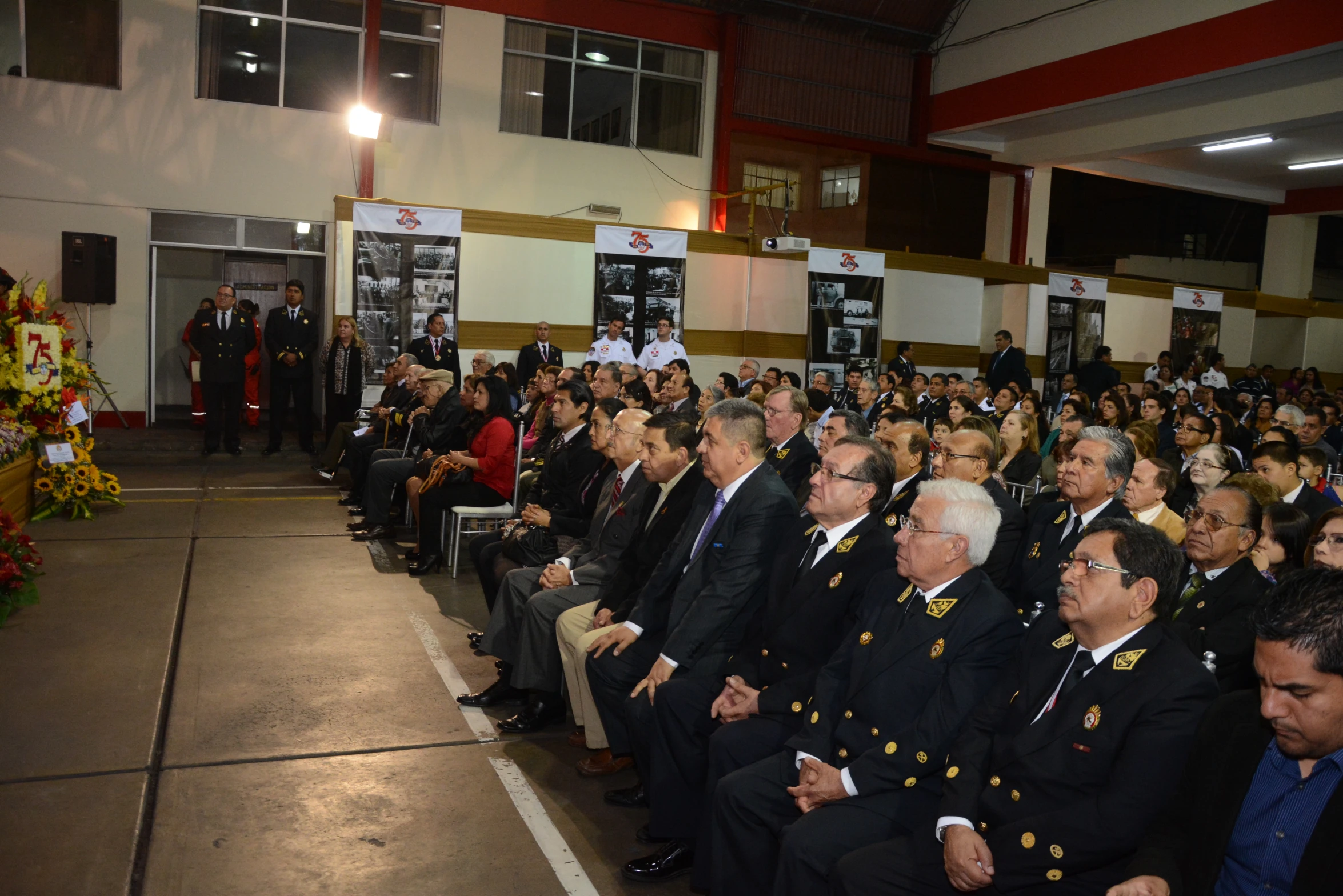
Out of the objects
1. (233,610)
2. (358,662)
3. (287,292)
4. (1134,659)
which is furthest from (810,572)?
(287,292)

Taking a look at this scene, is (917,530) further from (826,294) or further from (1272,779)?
(826,294)

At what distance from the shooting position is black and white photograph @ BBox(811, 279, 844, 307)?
13.2m

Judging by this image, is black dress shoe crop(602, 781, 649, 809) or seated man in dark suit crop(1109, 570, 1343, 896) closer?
seated man in dark suit crop(1109, 570, 1343, 896)

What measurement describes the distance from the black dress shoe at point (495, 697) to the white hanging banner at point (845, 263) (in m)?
9.46

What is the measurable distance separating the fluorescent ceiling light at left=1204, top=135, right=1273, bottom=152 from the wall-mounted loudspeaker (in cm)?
1423

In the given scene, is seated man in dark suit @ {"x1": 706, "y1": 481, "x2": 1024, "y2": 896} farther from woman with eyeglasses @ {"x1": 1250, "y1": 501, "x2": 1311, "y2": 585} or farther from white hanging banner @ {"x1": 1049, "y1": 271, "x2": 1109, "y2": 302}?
white hanging banner @ {"x1": 1049, "y1": 271, "x2": 1109, "y2": 302}

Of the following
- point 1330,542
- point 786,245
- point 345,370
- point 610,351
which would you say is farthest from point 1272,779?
point 786,245

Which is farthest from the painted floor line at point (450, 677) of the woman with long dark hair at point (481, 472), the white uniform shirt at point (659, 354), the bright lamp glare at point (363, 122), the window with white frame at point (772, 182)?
the window with white frame at point (772, 182)

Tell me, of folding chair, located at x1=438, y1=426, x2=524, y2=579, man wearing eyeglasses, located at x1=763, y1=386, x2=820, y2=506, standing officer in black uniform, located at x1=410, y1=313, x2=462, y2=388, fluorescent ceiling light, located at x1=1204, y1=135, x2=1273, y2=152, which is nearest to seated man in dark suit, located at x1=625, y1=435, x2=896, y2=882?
man wearing eyeglasses, located at x1=763, y1=386, x2=820, y2=506

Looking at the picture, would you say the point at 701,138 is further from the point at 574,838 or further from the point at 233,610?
the point at 574,838

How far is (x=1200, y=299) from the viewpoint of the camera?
17.0m

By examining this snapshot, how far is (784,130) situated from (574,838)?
42.3 ft

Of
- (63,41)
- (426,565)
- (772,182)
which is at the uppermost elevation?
(63,41)

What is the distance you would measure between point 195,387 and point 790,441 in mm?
9341
